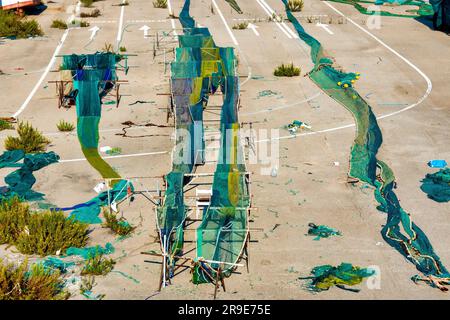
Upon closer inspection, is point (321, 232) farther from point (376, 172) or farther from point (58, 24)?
point (58, 24)

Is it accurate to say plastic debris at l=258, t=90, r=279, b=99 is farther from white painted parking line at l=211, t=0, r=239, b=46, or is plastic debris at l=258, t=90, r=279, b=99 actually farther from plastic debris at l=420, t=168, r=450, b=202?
plastic debris at l=420, t=168, r=450, b=202

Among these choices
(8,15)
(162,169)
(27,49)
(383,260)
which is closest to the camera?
(383,260)

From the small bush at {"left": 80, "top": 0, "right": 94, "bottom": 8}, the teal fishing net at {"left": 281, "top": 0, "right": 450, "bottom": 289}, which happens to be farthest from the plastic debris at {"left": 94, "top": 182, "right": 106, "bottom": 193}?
the small bush at {"left": 80, "top": 0, "right": 94, "bottom": 8}

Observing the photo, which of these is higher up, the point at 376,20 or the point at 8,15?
the point at 8,15

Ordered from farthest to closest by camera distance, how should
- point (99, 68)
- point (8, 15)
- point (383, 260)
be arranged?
point (8, 15) → point (99, 68) → point (383, 260)

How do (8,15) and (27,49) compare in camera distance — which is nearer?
(27,49)

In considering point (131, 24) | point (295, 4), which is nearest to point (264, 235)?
point (131, 24)

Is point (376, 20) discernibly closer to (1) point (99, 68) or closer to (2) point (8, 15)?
(1) point (99, 68)
